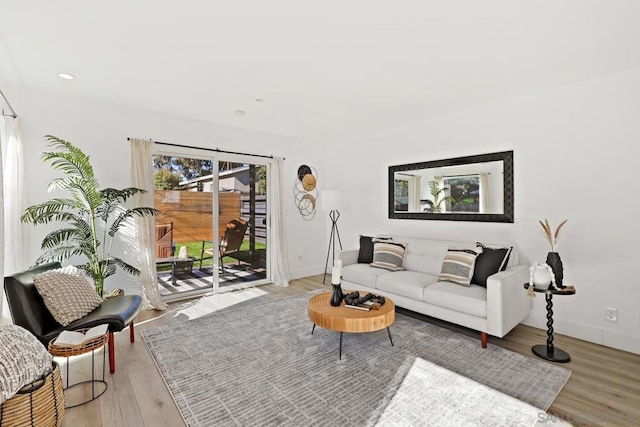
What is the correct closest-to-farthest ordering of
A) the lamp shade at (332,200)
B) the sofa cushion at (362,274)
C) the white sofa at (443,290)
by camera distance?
the white sofa at (443,290) < the sofa cushion at (362,274) < the lamp shade at (332,200)

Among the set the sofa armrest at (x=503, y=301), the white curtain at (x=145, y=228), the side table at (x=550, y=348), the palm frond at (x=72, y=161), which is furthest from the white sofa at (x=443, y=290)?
the palm frond at (x=72, y=161)

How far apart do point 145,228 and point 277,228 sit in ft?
6.50

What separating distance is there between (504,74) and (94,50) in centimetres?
366

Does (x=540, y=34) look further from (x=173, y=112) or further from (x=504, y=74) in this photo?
(x=173, y=112)

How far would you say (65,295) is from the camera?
2.49m

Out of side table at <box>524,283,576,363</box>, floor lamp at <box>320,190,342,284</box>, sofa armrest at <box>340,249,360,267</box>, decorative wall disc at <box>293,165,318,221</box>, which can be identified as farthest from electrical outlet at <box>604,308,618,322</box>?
decorative wall disc at <box>293,165,318,221</box>

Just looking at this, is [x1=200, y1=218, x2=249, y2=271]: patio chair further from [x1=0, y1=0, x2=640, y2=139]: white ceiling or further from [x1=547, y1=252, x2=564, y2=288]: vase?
[x1=547, y1=252, x2=564, y2=288]: vase

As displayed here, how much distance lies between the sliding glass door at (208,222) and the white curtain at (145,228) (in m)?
0.25

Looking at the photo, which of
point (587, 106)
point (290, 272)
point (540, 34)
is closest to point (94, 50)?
point (540, 34)

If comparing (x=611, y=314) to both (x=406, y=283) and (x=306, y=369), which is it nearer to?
(x=406, y=283)

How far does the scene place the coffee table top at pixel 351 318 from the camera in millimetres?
2623

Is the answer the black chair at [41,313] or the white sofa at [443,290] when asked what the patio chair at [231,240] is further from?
the black chair at [41,313]

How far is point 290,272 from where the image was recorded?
5.61 m

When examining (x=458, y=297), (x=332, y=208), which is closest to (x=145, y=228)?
(x=332, y=208)
